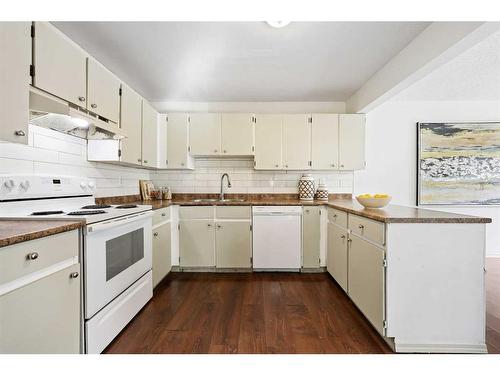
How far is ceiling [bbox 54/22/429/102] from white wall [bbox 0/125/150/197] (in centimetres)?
85

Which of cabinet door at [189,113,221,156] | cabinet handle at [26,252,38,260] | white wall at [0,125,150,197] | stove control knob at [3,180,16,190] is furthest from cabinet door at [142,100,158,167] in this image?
cabinet handle at [26,252,38,260]

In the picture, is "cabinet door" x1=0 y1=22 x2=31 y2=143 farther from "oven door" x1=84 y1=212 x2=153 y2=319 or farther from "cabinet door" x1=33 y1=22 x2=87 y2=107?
"oven door" x1=84 y1=212 x2=153 y2=319

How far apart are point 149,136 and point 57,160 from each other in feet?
3.63

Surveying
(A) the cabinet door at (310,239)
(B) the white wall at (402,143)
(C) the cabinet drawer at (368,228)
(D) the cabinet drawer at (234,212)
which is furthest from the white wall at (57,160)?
(B) the white wall at (402,143)

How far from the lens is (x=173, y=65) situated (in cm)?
243

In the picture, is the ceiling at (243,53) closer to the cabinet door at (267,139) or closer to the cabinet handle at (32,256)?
the cabinet door at (267,139)

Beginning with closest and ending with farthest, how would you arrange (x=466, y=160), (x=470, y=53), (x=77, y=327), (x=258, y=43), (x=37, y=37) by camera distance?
(x=77, y=327) → (x=37, y=37) → (x=258, y=43) → (x=470, y=53) → (x=466, y=160)

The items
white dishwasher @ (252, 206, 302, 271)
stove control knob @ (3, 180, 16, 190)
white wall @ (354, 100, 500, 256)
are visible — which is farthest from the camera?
white wall @ (354, 100, 500, 256)

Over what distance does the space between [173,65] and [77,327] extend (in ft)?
7.59

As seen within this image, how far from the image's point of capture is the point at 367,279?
1797 mm

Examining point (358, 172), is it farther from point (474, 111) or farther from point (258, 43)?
point (258, 43)

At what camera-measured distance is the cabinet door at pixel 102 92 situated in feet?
5.98

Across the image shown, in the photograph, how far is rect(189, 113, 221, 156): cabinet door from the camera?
126 inches

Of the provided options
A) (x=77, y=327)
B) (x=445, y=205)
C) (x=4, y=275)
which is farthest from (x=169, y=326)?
(x=445, y=205)
